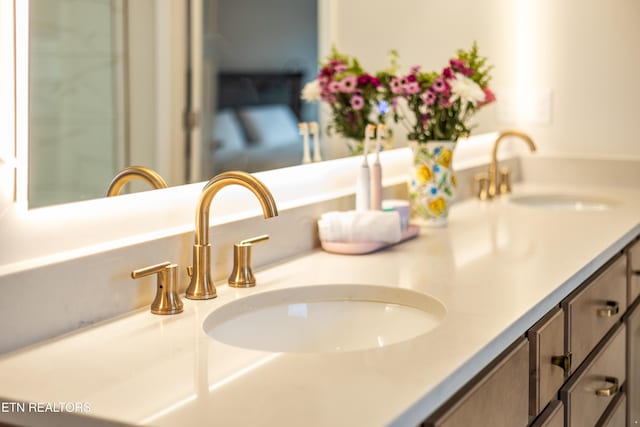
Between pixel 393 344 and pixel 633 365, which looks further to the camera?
pixel 633 365

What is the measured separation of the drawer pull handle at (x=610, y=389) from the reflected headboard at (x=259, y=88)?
83 cm

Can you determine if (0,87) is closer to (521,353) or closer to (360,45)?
(521,353)

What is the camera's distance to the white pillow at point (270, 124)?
1.68 m

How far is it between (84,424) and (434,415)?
397 mm

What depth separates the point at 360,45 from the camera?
2.13m

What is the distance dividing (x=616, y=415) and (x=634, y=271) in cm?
36

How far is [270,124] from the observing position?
1.77 m

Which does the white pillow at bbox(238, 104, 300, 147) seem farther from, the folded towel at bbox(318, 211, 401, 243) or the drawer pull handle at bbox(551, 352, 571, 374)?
the drawer pull handle at bbox(551, 352, 571, 374)

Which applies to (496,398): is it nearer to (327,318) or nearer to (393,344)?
(393,344)

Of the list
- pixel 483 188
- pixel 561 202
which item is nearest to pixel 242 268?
pixel 483 188

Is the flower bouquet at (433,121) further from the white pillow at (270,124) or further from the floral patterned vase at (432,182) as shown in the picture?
the white pillow at (270,124)

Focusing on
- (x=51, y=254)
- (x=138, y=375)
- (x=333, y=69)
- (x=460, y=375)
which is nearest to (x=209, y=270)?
(x=51, y=254)

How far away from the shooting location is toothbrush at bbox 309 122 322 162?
1.93 metres

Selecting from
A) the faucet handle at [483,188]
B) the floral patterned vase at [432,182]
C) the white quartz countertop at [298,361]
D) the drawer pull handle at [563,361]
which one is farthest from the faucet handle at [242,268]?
the faucet handle at [483,188]
